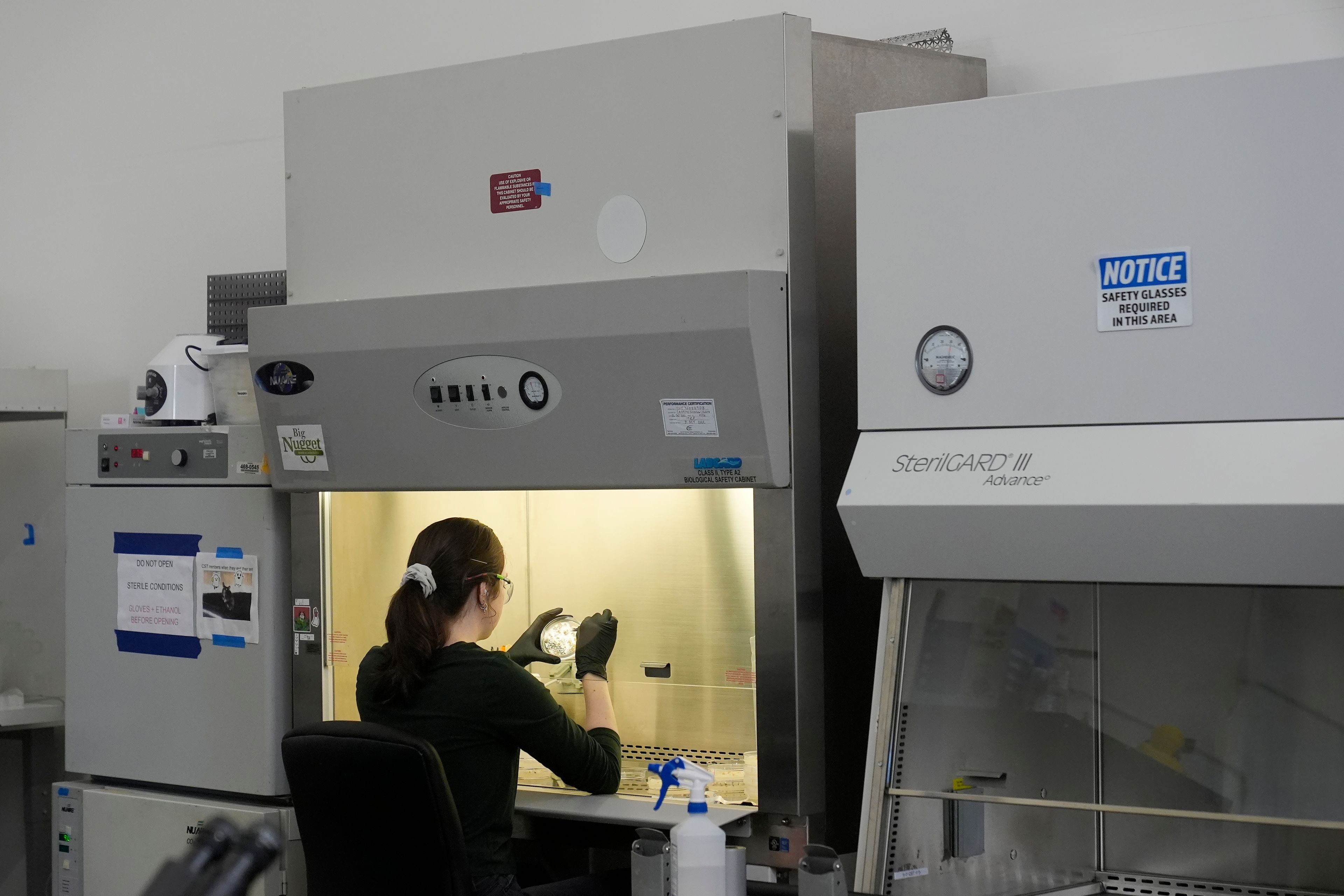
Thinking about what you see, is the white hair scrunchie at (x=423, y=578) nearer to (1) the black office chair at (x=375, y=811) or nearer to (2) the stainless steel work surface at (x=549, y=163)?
(1) the black office chair at (x=375, y=811)

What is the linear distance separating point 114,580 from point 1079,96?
200 cm

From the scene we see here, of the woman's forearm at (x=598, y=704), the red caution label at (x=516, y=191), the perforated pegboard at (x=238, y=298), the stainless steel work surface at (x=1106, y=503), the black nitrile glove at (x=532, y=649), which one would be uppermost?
the red caution label at (x=516, y=191)

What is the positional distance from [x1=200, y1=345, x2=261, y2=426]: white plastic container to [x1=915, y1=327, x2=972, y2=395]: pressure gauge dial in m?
1.35

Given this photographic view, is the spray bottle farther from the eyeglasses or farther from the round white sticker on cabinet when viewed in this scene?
the round white sticker on cabinet

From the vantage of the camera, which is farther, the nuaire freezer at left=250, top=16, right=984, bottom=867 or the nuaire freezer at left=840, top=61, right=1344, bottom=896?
the nuaire freezer at left=250, top=16, right=984, bottom=867

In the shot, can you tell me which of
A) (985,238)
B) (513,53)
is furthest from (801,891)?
(513,53)

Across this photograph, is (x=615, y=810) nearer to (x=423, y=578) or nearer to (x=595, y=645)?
(x=595, y=645)

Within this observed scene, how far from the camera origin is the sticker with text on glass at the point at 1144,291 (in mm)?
1594

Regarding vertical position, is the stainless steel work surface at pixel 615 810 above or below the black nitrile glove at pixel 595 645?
below

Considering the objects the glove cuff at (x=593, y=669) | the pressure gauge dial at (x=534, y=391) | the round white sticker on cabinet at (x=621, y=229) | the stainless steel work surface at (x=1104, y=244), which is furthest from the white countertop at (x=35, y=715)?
the stainless steel work surface at (x=1104, y=244)

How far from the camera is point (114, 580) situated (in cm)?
252

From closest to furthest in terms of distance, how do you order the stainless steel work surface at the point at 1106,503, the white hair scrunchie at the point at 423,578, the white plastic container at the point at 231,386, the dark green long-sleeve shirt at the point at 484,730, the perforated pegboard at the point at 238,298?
the stainless steel work surface at the point at 1106,503
the dark green long-sleeve shirt at the point at 484,730
the white hair scrunchie at the point at 423,578
the white plastic container at the point at 231,386
the perforated pegboard at the point at 238,298

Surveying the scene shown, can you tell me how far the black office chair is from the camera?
175 cm

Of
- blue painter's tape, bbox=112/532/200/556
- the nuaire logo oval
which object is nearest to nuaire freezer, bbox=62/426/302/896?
blue painter's tape, bbox=112/532/200/556
